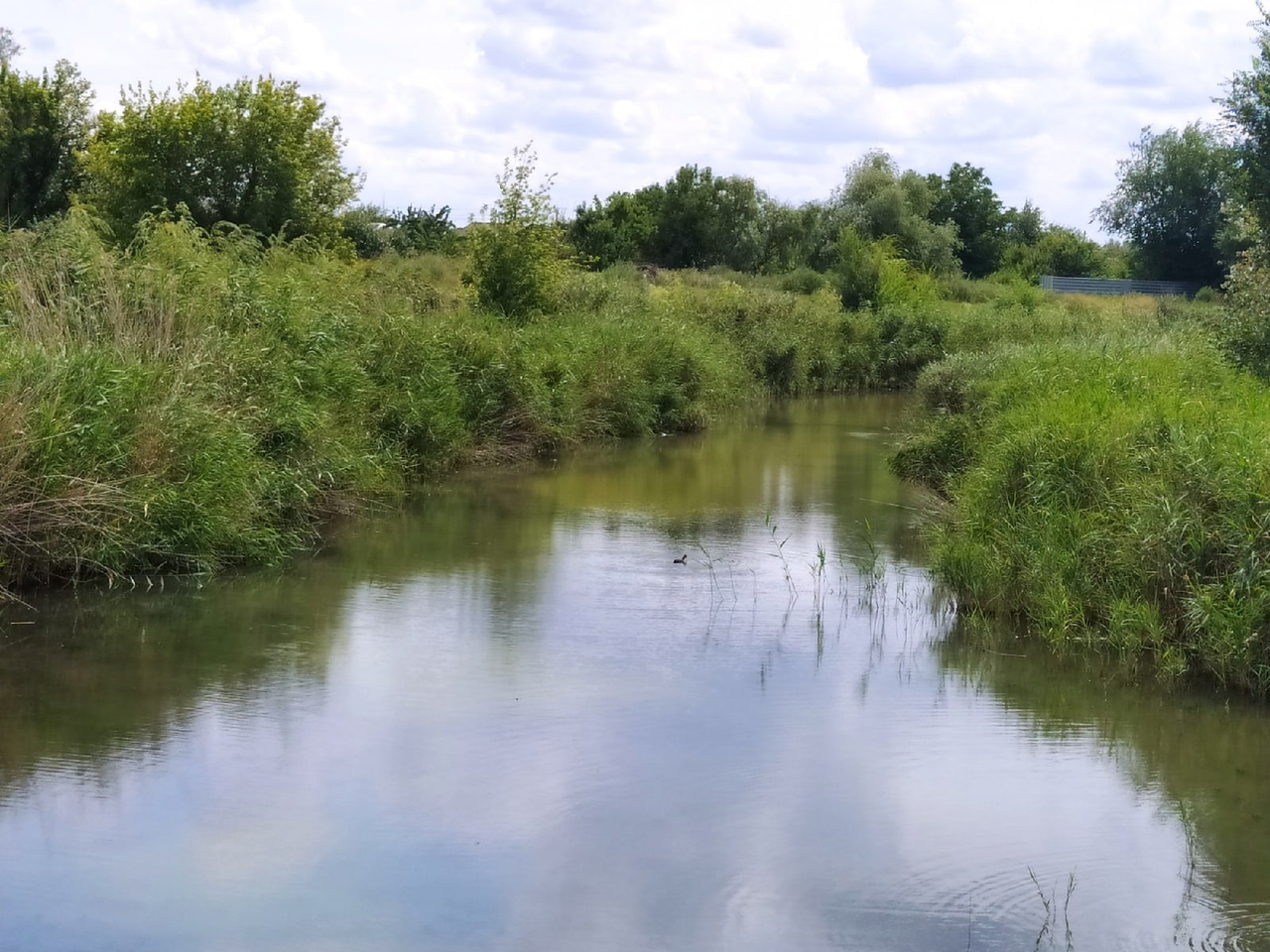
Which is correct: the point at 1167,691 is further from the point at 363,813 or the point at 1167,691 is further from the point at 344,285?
the point at 344,285

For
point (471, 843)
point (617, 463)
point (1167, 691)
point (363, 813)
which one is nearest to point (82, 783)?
point (363, 813)

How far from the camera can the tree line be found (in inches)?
1108

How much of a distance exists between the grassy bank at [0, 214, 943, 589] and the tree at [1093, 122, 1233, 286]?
125 feet

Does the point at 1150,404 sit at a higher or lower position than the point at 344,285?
lower

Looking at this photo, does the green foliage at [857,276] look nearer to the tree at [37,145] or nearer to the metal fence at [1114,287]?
the metal fence at [1114,287]

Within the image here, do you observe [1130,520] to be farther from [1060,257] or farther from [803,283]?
[1060,257]

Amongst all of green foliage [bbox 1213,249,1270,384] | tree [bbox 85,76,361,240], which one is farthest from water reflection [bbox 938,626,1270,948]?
tree [bbox 85,76,361,240]

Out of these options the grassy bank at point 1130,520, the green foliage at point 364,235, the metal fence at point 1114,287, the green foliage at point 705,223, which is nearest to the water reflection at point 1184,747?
the grassy bank at point 1130,520

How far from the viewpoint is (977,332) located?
3731 centimetres

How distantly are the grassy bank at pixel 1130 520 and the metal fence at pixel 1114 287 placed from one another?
4231 cm

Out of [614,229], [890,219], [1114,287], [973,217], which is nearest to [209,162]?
[614,229]

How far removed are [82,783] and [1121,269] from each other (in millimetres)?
62780

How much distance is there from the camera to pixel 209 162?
29.0 metres

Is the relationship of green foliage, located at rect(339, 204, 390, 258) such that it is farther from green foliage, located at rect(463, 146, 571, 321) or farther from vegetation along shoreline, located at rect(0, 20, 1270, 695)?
green foliage, located at rect(463, 146, 571, 321)
